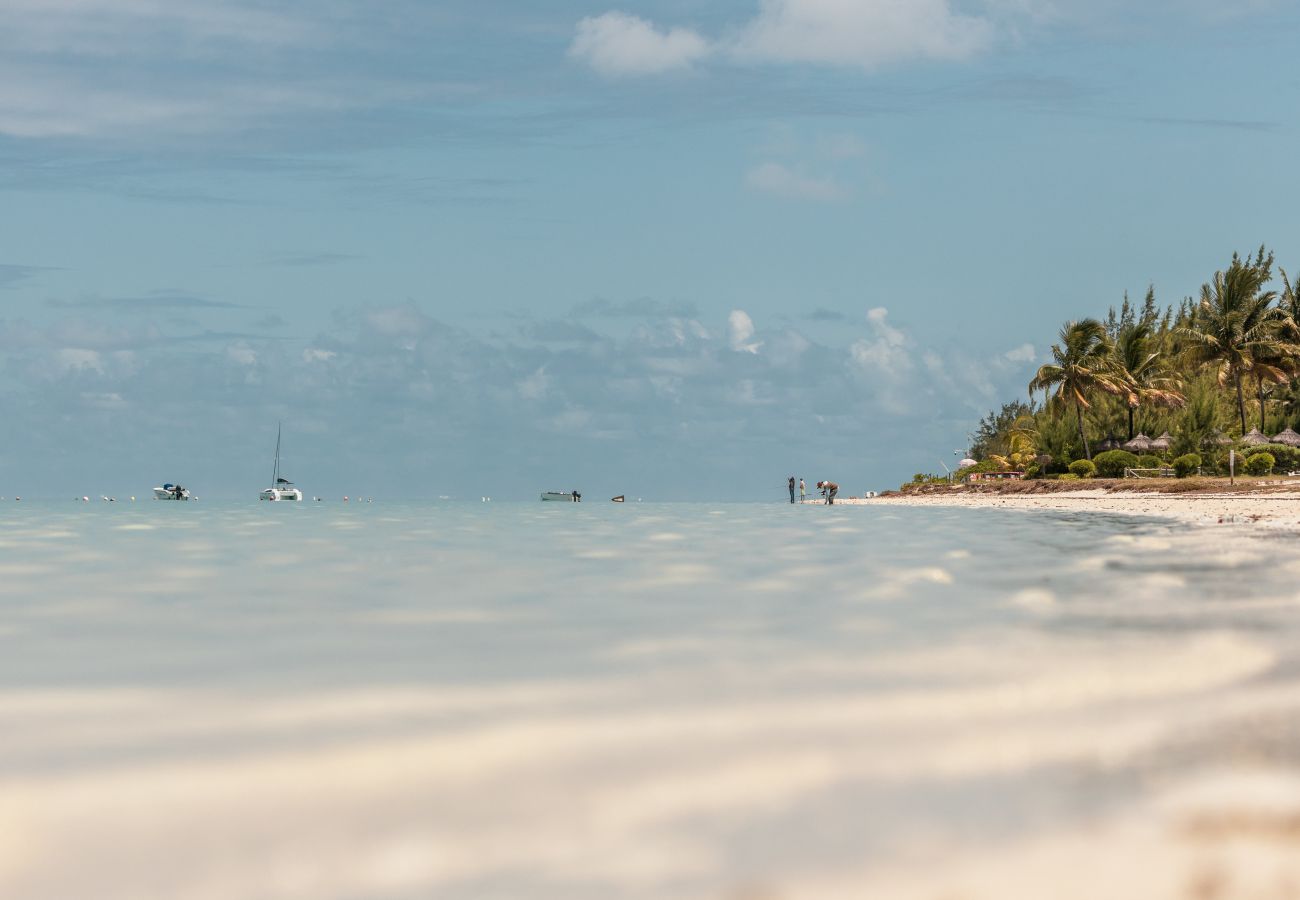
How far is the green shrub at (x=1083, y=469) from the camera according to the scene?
62.1 meters

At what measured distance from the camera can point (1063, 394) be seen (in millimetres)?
67375

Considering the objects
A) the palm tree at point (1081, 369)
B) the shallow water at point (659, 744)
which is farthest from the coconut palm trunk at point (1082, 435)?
the shallow water at point (659, 744)

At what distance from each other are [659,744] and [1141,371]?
70.9 metres

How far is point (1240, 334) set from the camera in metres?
63.1

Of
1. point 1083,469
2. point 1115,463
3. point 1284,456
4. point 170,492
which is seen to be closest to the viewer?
point 1284,456

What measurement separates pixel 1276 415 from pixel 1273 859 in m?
73.6

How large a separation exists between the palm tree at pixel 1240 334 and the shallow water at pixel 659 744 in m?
55.0

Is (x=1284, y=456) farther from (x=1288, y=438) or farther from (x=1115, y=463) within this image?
(x=1288, y=438)

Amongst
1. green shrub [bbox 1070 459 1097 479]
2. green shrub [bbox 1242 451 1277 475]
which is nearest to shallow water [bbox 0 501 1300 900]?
green shrub [bbox 1242 451 1277 475]

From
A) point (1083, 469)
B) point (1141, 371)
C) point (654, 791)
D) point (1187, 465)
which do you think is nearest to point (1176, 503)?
point (1187, 465)

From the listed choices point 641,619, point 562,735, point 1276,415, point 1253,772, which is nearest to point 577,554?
point 641,619

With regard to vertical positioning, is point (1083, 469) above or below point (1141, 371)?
below

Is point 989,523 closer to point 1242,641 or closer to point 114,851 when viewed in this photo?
point 1242,641

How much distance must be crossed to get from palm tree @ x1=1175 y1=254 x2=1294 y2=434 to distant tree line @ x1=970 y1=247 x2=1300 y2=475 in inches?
2.1
